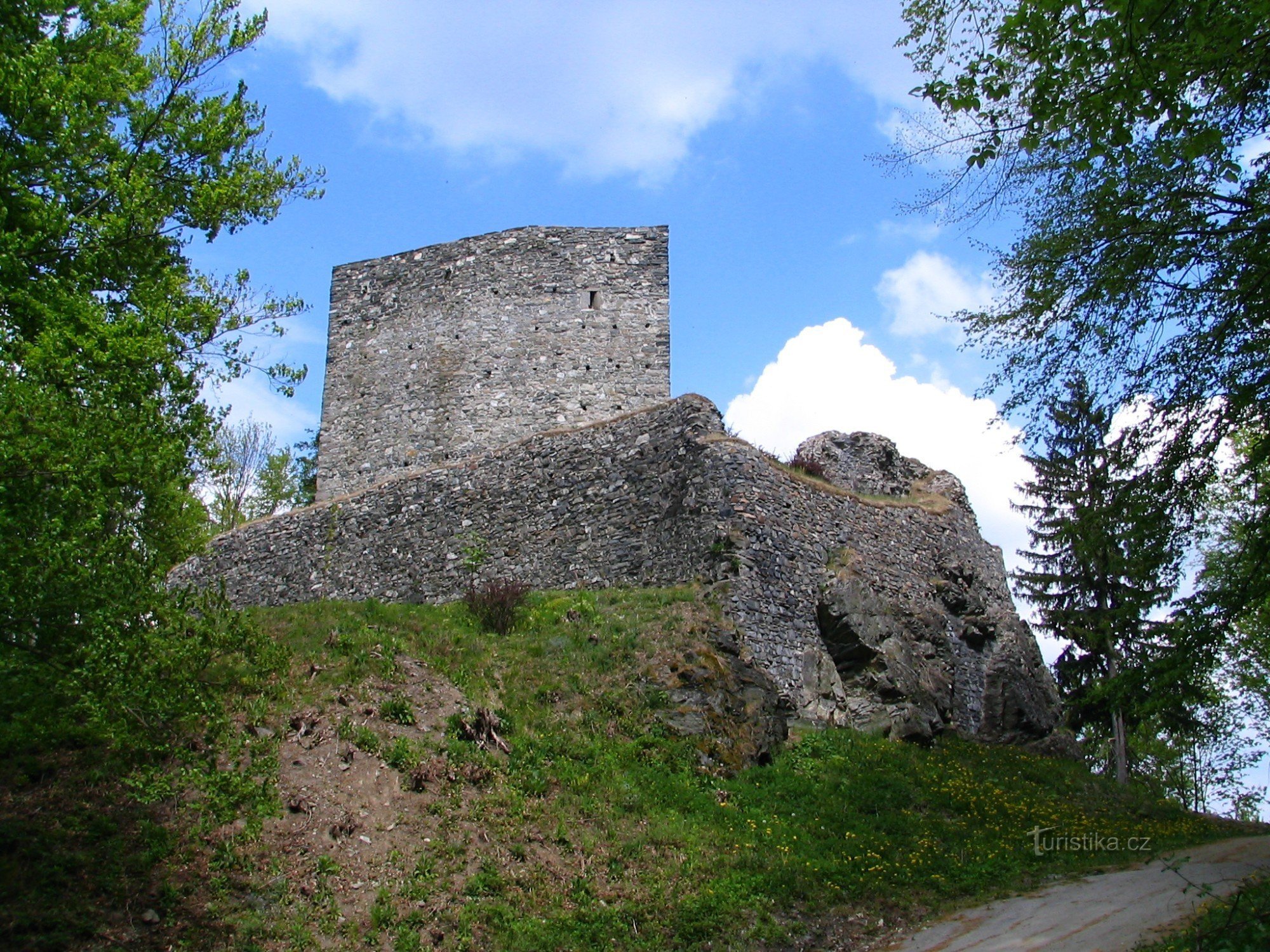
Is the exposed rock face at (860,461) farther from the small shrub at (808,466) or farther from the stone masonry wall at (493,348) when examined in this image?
the stone masonry wall at (493,348)

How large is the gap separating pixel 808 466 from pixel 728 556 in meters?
5.29

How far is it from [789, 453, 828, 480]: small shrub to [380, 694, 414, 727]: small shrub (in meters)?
9.25

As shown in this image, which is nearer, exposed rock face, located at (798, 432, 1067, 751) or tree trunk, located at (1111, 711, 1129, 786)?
exposed rock face, located at (798, 432, 1067, 751)

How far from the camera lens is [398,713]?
11.1 meters

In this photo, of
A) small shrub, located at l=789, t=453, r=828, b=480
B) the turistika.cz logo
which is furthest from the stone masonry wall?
the turistika.cz logo

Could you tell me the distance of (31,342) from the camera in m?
8.80

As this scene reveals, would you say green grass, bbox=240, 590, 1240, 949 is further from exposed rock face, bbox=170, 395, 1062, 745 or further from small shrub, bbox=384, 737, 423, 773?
exposed rock face, bbox=170, 395, 1062, 745

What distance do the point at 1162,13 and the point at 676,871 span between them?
29.3 feet

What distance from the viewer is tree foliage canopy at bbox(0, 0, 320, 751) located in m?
7.06

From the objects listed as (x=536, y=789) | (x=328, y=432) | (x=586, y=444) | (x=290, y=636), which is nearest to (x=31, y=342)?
(x=290, y=636)

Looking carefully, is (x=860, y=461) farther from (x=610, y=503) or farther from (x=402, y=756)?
(x=402, y=756)

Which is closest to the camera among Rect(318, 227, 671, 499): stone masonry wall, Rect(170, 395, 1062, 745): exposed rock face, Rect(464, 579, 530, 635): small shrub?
Rect(464, 579, 530, 635): small shrub

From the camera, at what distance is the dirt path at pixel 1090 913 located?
835 centimetres

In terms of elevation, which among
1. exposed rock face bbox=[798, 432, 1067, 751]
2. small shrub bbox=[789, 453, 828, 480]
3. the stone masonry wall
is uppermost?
the stone masonry wall
